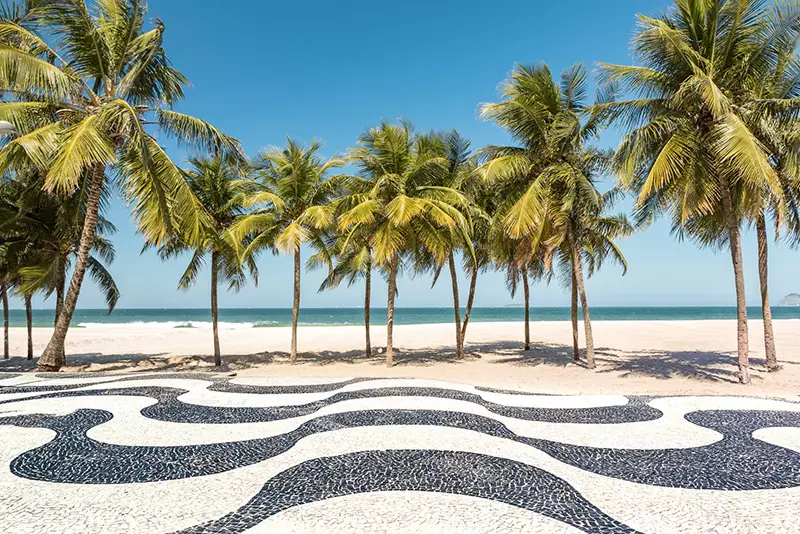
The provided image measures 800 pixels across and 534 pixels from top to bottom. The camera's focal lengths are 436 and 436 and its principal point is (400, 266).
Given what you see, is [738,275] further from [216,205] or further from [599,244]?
[216,205]

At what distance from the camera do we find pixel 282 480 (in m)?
4.14

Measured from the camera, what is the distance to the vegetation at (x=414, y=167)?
30.6 feet

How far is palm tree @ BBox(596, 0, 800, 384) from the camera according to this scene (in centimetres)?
912

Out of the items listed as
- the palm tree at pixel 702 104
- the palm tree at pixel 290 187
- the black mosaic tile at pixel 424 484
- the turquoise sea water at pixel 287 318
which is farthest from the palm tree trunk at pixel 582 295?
the turquoise sea water at pixel 287 318

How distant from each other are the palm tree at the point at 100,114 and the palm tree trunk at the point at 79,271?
0.03 meters

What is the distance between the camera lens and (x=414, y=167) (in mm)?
13562

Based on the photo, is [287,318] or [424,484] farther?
[287,318]

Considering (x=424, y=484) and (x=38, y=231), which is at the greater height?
(x=38, y=231)

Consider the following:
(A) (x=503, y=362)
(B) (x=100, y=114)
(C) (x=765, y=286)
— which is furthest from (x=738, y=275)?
(B) (x=100, y=114)

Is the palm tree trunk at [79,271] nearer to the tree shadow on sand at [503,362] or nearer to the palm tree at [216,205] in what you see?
the tree shadow on sand at [503,362]

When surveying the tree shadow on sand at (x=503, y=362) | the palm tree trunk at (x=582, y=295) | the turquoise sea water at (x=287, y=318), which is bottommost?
the turquoise sea water at (x=287, y=318)

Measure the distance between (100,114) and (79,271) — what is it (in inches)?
160

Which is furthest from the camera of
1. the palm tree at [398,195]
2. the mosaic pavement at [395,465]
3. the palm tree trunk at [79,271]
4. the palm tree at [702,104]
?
the palm tree at [398,195]

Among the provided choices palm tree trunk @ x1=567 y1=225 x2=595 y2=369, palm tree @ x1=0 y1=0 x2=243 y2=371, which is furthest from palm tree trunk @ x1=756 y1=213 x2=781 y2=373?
palm tree @ x1=0 y1=0 x2=243 y2=371
